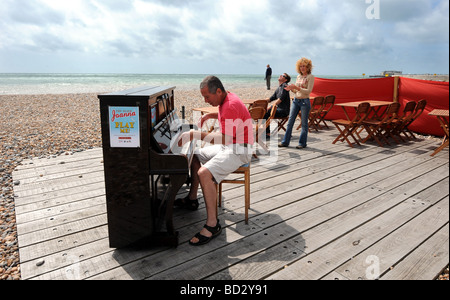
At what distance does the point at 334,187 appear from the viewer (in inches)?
155

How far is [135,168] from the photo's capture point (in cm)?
234

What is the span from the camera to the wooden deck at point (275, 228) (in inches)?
90.0

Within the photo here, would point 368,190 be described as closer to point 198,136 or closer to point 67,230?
point 198,136

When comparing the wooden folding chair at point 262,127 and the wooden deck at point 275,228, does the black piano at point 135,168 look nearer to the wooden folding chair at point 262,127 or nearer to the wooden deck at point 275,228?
the wooden deck at point 275,228

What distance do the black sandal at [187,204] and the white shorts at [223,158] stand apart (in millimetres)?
470

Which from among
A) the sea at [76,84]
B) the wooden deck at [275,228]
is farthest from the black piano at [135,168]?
the sea at [76,84]

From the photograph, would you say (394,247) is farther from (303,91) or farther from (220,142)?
(303,91)

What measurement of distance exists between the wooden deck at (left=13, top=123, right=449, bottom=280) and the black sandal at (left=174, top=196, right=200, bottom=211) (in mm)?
68

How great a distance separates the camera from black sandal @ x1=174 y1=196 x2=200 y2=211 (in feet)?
10.7

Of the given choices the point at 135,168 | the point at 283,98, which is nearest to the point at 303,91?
the point at 283,98

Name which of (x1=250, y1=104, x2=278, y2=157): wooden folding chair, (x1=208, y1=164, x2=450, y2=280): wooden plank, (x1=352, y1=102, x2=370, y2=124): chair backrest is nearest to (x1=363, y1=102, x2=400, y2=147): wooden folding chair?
(x1=352, y1=102, x2=370, y2=124): chair backrest

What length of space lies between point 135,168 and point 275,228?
138 cm

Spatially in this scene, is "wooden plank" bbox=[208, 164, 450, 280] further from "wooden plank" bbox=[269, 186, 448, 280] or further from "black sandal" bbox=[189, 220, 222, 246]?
"black sandal" bbox=[189, 220, 222, 246]
